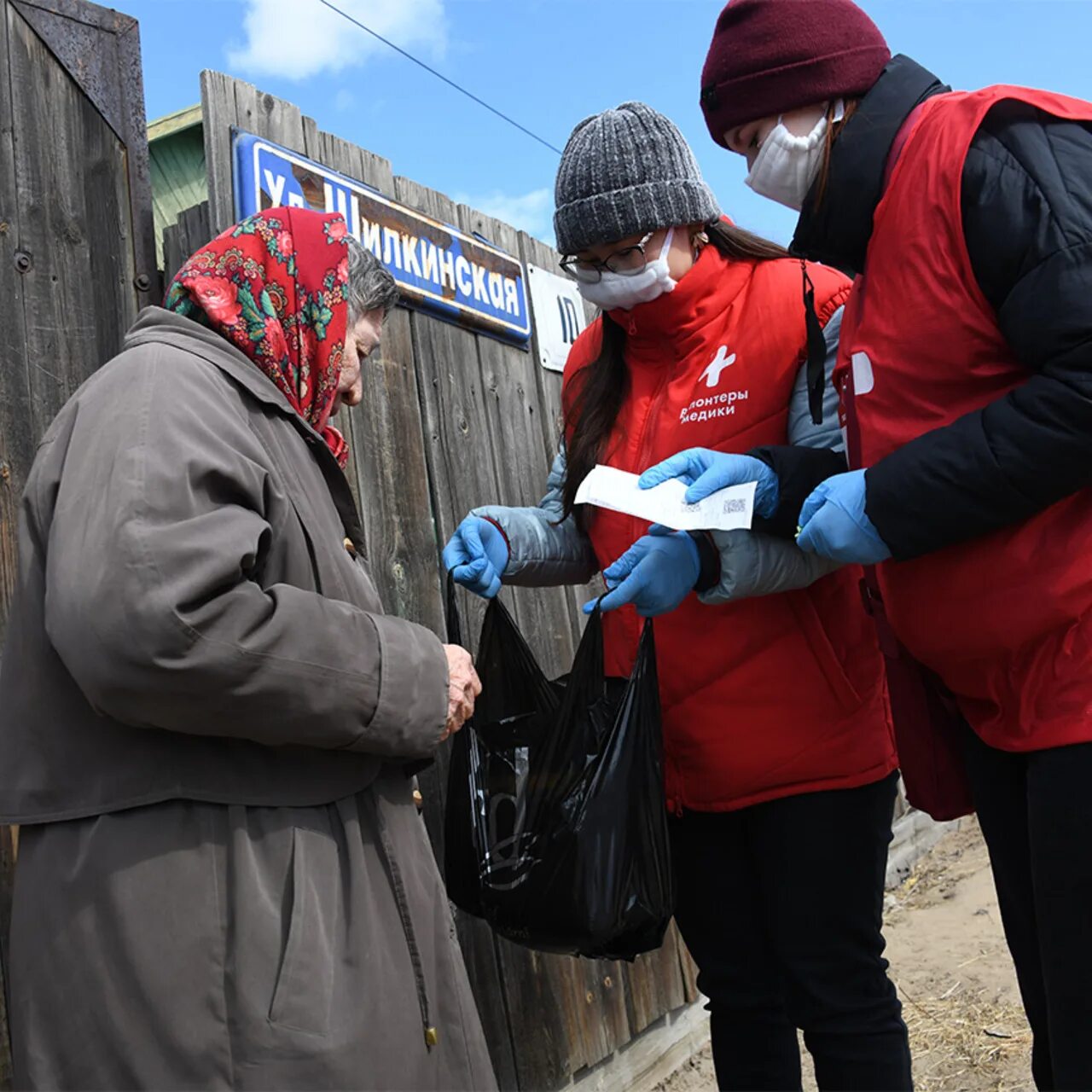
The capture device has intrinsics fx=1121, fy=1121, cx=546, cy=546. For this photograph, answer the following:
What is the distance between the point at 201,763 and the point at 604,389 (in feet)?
3.91

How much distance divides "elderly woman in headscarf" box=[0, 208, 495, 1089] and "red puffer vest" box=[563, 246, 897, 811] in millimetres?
666

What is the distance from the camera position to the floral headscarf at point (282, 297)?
161 cm

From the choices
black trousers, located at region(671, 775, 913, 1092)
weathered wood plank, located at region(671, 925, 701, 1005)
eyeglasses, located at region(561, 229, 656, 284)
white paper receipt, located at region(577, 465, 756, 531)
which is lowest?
weathered wood plank, located at region(671, 925, 701, 1005)

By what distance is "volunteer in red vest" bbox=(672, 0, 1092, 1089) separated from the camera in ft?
4.73

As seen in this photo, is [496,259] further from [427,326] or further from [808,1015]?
[808,1015]

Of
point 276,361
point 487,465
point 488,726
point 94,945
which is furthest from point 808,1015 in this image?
point 487,465

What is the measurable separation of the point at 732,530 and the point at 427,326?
49.5 inches

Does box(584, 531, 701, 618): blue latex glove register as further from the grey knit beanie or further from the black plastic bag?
the grey knit beanie

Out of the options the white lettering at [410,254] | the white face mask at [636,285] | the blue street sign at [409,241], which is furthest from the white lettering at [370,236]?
the white face mask at [636,285]

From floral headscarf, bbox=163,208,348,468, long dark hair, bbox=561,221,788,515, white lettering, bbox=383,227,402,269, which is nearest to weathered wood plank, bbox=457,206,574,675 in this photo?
white lettering, bbox=383,227,402,269

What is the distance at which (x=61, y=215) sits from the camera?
6.68 feet

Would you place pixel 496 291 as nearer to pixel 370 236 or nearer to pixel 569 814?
pixel 370 236

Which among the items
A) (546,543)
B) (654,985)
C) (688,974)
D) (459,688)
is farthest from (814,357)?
(688,974)

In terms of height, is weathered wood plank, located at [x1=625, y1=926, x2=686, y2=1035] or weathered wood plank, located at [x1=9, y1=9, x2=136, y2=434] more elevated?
weathered wood plank, located at [x1=9, y1=9, x2=136, y2=434]
